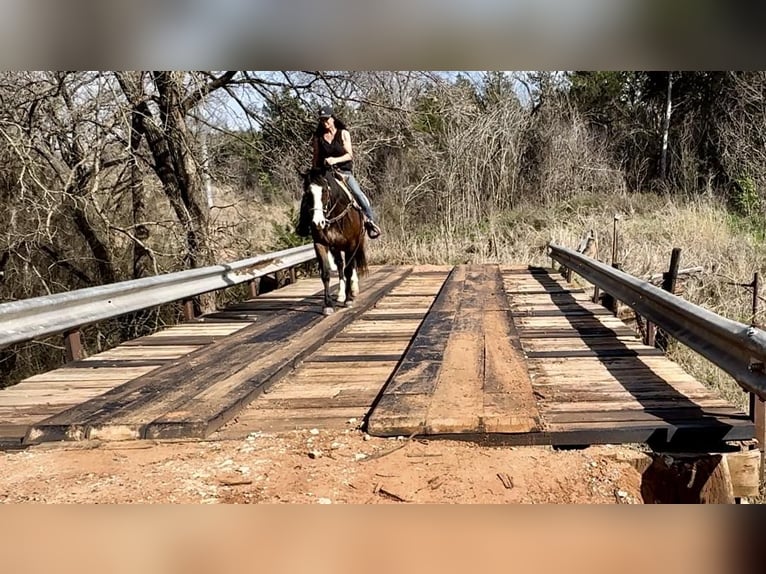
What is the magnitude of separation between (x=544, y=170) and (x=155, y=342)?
45.9 ft

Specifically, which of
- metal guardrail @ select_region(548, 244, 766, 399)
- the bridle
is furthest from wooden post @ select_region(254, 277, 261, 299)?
metal guardrail @ select_region(548, 244, 766, 399)

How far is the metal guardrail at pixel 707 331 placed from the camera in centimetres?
256

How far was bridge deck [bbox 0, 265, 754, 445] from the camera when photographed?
290cm

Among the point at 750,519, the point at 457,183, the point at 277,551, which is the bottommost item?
the point at 277,551

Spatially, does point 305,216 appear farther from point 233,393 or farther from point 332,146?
point 233,393

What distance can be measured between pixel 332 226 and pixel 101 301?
122 inches

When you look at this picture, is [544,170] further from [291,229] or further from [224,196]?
[224,196]

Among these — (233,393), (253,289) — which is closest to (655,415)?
(233,393)

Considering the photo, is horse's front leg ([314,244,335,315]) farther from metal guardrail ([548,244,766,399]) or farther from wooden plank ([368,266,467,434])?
metal guardrail ([548,244,766,399])

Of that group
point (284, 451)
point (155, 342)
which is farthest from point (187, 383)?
point (155, 342)

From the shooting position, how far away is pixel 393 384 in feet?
11.7
